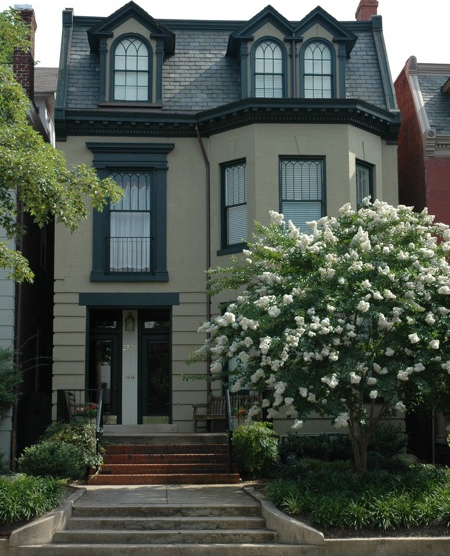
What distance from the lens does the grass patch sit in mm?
12727

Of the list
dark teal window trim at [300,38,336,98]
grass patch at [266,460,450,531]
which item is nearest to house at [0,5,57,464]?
dark teal window trim at [300,38,336,98]

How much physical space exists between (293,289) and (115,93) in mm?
9166

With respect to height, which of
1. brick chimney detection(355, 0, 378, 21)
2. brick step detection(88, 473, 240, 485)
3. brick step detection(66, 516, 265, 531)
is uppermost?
brick chimney detection(355, 0, 378, 21)

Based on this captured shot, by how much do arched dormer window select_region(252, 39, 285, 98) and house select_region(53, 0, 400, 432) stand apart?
3 centimetres

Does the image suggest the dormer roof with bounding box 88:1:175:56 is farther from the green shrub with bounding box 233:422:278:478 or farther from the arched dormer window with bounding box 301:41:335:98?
the green shrub with bounding box 233:422:278:478

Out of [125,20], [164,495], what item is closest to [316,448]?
[164,495]

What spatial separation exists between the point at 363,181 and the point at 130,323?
643 centimetres

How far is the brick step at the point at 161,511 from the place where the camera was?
44.1ft

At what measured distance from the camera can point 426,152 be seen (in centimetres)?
Answer: 2077

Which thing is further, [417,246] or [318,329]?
[417,246]

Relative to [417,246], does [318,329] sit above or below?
below

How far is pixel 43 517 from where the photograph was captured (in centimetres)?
1276

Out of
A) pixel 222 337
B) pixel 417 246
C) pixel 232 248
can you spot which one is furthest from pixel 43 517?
pixel 232 248

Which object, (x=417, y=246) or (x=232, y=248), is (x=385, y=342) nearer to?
(x=417, y=246)
